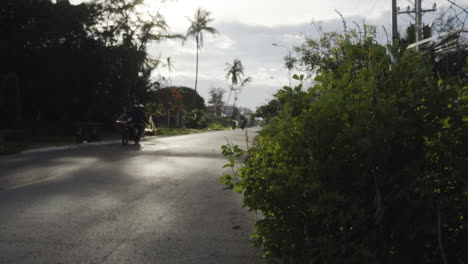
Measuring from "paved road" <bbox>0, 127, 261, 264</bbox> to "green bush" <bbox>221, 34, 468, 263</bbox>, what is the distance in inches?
67.1

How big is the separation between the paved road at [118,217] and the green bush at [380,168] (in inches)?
67.1

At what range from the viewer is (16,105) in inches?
955

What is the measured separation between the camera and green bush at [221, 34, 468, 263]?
297 cm

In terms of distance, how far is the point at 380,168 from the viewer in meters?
3.17

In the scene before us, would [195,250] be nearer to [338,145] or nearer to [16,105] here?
[338,145]

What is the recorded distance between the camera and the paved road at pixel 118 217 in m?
4.71

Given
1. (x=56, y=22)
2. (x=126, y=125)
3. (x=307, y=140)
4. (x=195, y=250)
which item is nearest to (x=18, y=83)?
(x=56, y=22)

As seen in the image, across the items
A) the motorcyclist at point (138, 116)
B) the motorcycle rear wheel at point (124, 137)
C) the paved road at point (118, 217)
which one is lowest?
the paved road at point (118, 217)

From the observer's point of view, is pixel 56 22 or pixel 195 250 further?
pixel 56 22

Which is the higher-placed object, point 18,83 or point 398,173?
point 18,83

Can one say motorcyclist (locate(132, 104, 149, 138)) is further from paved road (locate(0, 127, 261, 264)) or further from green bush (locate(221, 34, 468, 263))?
green bush (locate(221, 34, 468, 263))

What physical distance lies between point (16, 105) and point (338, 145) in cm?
2461

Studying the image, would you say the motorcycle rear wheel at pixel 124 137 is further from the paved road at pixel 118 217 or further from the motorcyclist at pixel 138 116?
the paved road at pixel 118 217

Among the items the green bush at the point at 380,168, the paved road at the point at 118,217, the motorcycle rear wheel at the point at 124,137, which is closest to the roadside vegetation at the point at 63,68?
the motorcycle rear wheel at the point at 124,137
